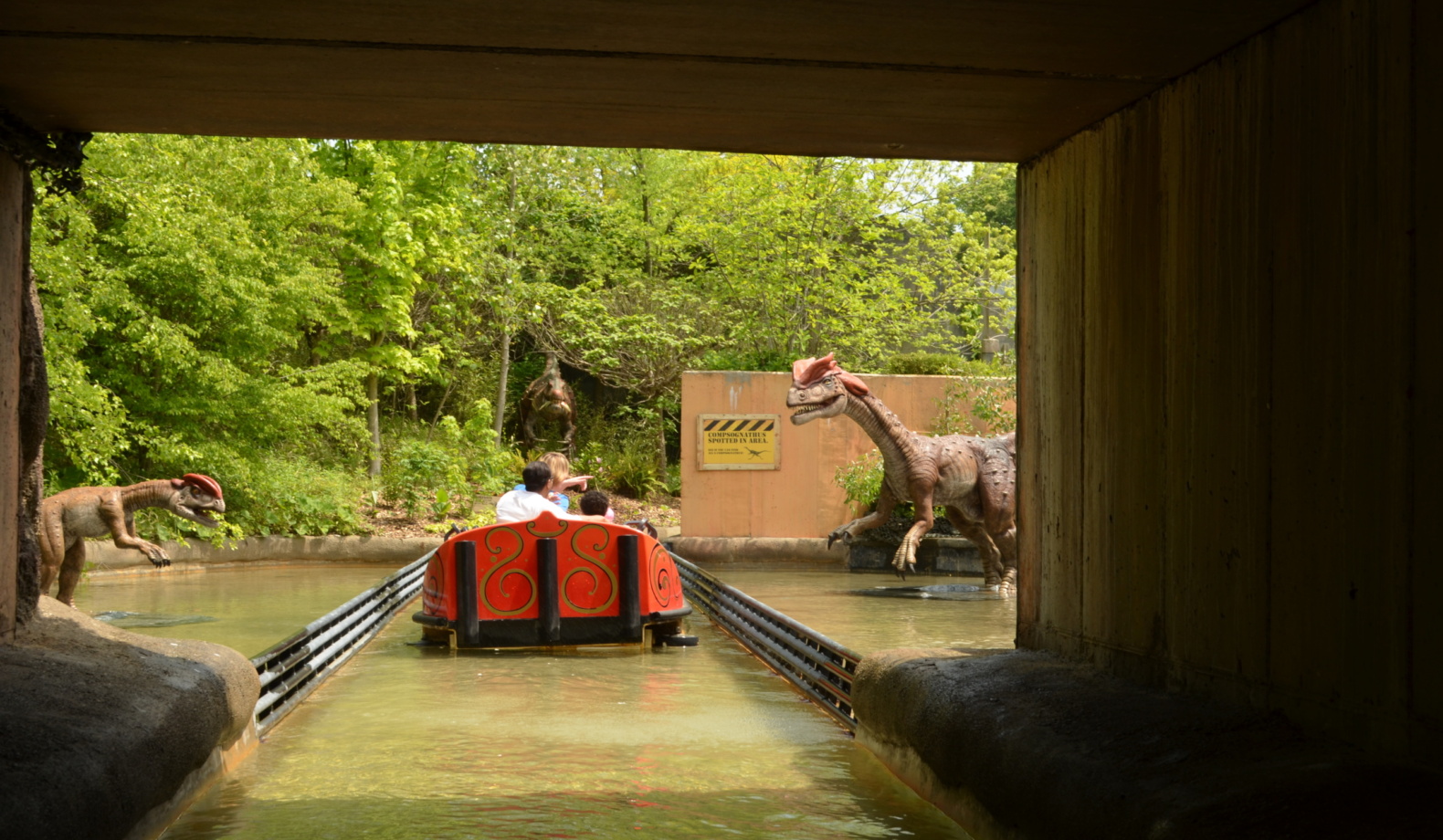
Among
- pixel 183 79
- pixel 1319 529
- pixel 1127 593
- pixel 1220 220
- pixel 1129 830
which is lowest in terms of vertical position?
pixel 1129 830

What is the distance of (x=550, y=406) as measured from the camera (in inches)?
1090

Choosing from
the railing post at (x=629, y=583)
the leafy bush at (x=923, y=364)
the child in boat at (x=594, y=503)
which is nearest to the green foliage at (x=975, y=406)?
the leafy bush at (x=923, y=364)

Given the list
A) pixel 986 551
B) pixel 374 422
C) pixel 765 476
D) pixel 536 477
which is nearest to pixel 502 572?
pixel 536 477

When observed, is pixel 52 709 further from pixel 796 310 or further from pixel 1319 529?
pixel 796 310

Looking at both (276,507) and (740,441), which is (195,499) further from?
(740,441)

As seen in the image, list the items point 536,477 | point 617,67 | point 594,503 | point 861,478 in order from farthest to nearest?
point 861,478, point 594,503, point 536,477, point 617,67

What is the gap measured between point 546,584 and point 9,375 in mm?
4562

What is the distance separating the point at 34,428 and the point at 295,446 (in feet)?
62.1

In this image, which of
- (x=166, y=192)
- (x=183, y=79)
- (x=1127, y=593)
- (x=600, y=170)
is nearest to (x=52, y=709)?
(x=183, y=79)

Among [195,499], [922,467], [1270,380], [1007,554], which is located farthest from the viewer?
[1007,554]

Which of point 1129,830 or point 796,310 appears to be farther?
point 796,310

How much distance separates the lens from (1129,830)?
3.60 m

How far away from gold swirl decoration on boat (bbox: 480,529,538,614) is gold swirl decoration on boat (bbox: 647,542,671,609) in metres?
0.84

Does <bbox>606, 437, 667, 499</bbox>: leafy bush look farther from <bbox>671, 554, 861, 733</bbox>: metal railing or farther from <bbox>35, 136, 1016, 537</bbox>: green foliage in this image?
<bbox>671, 554, 861, 733</bbox>: metal railing
